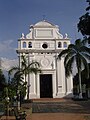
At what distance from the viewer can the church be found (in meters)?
47.6

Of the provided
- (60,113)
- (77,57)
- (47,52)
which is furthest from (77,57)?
(60,113)

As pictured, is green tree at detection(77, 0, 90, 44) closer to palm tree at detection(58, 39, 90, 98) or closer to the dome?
palm tree at detection(58, 39, 90, 98)

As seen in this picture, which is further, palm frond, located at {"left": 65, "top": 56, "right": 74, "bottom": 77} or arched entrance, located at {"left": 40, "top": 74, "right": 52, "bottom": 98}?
arched entrance, located at {"left": 40, "top": 74, "right": 52, "bottom": 98}

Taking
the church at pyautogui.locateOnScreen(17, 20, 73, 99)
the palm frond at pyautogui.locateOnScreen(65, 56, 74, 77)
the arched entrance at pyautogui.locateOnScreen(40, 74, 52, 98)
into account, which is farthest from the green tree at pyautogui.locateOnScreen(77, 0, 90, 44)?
the arched entrance at pyautogui.locateOnScreen(40, 74, 52, 98)

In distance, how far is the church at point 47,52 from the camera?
47594 millimetres

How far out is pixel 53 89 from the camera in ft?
157

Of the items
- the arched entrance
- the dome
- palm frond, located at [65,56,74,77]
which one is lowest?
the arched entrance

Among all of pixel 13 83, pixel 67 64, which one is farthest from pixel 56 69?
pixel 13 83

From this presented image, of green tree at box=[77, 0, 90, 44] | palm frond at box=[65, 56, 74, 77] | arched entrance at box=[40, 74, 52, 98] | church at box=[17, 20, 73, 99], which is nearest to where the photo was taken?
green tree at box=[77, 0, 90, 44]

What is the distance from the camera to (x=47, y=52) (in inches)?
1914

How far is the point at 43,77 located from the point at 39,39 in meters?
6.70

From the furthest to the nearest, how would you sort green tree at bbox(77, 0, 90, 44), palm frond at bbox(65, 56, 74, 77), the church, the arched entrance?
1. the arched entrance
2. the church
3. palm frond at bbox(65, 56, 74, 77)
4. green tree at bbox(77, 0, 90, 44)

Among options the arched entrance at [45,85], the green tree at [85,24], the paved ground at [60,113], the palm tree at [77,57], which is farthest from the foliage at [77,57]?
the green tree at [85,24]

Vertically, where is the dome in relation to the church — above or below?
above
